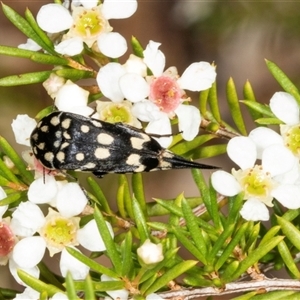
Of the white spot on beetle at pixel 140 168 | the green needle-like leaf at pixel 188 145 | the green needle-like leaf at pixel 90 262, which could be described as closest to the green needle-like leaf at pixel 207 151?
the green needle-like leaf at pixel 188 145

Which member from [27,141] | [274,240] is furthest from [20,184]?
[274,240]

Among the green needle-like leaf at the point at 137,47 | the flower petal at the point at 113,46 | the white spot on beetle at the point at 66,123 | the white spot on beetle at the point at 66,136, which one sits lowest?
the white spot on beetle at the point at 66,136

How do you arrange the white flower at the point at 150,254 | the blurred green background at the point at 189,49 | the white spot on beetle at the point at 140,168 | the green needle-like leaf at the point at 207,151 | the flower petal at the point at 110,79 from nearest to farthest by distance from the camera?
1. the white flower at the point at 150,254
2. the flower petal at the point at 110,79
3. the white spot on beetle at the point at 140,168
4. the green needle-like leaf at the point at 207,151
5. the blurred green background at the point at 189,49

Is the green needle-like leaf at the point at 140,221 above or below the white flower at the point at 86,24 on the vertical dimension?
below

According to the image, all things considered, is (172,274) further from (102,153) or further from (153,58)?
(153,58)

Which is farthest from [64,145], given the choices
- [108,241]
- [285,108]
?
[285,108]

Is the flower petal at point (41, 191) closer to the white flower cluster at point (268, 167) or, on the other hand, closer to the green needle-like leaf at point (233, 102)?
the white flower cluster at point (268, 167)

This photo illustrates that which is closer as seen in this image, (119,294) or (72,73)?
(119,294)
